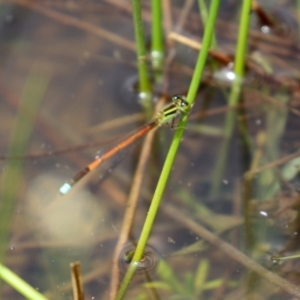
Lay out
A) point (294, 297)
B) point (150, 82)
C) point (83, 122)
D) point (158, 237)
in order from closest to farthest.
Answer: point (294, 297) < point (158, 237) < point (83, 122) < point (150, 82)

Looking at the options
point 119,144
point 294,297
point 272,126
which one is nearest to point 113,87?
point 119,144

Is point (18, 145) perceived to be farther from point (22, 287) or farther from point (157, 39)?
point (22, 287)

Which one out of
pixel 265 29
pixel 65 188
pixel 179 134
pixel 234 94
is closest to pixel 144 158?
pixel 65 188

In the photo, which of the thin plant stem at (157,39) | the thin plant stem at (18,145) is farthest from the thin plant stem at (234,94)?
the thin plant stem at (18,145)

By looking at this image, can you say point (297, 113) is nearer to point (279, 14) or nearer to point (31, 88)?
point (279, 14)

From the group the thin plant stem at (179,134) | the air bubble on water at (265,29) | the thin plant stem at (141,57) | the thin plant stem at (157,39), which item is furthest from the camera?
the air bubble on water at (265,29)

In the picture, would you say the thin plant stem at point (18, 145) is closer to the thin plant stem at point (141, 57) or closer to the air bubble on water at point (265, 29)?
the thin plant stem at point (141, 57)
